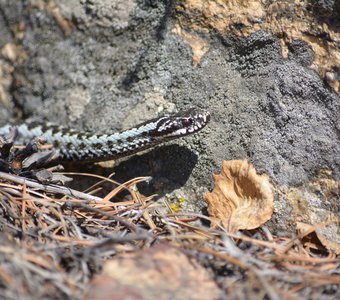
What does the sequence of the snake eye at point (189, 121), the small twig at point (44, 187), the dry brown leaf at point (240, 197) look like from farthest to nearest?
the snake eye at point (189, 121) < the small twig at point (44, 187) < the dry brown leaf at point (240, 197)

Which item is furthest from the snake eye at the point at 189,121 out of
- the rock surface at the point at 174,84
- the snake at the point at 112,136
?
the rock surface at the point at 174,84

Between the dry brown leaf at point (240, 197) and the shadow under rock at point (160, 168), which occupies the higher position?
the dry brown leaf at point (240, 197)

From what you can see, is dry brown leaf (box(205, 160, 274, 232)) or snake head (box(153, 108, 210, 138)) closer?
dry brown leaf (box(205, 160, 274, 232))

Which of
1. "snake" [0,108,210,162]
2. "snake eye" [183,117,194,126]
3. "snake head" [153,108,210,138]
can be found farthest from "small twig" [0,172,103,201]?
"snake eye" [183,117,194,126]

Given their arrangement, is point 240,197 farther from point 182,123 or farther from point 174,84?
point 174,84

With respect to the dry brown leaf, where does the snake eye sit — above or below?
above

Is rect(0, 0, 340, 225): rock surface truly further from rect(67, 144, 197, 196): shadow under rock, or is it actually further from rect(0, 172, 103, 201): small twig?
rect(0, 172, 103, 201): small twig

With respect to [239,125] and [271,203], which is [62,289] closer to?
[271,203]

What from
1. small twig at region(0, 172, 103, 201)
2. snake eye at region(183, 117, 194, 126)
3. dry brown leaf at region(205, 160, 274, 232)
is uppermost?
snake eye at region(183, 117, 194, 126)

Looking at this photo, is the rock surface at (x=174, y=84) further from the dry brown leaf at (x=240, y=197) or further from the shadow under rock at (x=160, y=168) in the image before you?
the dry brown leaf at (x=240, y=197)
